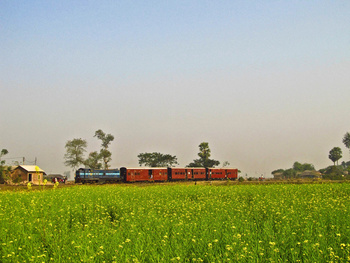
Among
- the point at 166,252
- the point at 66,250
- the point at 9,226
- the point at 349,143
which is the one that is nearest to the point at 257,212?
the point at 166,252

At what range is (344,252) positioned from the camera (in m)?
6.79

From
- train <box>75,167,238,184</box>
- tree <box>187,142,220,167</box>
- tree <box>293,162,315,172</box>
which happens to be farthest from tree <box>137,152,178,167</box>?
tree <box>293,162,315,172</box>

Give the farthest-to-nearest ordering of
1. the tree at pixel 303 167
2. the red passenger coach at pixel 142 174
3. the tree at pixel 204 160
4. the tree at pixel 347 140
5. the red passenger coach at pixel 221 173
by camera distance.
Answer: the tree at pixel 303 167, the tree at pixel 347 140, the tree at pixel 204 160, the red passenger coach at pixel 221 173, the red passenger coach at pixel 142 174

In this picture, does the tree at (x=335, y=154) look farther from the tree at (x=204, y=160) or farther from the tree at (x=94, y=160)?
the tree at (x=94, y=160)

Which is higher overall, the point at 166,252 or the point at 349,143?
the point at 349,143

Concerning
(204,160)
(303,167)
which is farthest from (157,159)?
(303,167)

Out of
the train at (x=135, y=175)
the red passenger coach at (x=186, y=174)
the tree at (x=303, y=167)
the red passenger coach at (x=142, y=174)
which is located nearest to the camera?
the train at (x=135, y=175)

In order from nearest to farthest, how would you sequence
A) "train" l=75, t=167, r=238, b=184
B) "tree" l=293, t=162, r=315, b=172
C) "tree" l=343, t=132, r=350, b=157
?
"train" l=75, t=167, r=238, b=184
"tree" l=343, t=132, r=350, b=157
"tree" l=293, t=162, r=315, b=172

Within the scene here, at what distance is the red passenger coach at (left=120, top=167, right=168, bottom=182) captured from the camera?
53.7 meters

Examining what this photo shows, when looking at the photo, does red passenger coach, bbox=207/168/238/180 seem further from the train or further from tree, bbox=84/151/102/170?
tree, bbox=84/151/102/170

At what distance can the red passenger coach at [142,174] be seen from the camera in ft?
176

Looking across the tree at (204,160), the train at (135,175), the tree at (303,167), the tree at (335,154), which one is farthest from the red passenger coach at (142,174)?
the tree at (303,167)

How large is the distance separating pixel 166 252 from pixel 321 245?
350 centimetres

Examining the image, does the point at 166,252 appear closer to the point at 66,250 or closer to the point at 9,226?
the point at 66,250
